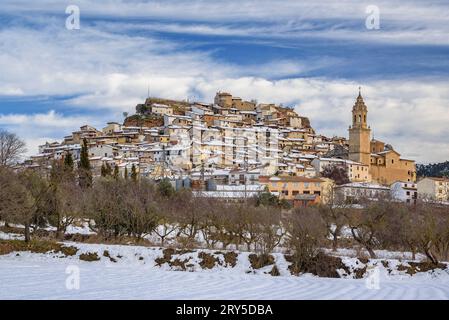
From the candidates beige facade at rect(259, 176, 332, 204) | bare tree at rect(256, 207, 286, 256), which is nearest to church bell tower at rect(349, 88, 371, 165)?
beige facade at rect(259, 176, 332, 204)

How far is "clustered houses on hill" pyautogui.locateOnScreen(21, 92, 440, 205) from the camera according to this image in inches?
2645

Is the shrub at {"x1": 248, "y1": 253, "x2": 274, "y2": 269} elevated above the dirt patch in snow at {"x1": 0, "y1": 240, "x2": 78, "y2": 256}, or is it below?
below

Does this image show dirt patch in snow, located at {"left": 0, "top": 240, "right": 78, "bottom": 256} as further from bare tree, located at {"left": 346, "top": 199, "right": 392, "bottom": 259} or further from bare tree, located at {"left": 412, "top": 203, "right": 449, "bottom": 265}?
bare tree, located at {"left": 412, "top": 203, "right": 449, "bottom": 265}

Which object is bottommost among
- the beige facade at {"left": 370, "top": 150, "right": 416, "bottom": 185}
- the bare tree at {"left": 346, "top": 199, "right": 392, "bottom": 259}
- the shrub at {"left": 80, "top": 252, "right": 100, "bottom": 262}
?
the shrub at {"left": 80, "top": 252, "right": 100, "bottom": 262}

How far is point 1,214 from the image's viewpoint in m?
25.1

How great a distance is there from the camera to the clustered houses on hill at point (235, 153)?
220 ft

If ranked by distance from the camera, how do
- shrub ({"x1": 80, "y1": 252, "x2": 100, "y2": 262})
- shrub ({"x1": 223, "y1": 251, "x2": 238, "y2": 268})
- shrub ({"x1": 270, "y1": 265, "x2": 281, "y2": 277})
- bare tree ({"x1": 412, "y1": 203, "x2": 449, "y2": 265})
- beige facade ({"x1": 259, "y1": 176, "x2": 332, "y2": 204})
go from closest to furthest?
shrub ({"x1": 270, "y1": 265, "x2": 281, "y2": 277}), shrub ({"x1": 223, "y1": 251, "x2": 238, "y2": 268}), shrub ({"x1": 80, "y1": 252, "x2": 100, "y2": 262}), bare tree ({"x1": 412, "y1": 203, "x2": 449, "y2": 265}), beige facade ({"x1": 259, "y1": 176, "x2": 332, "y2": 204})

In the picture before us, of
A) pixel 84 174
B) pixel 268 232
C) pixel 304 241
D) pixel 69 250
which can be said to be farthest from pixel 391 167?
pixel 69 250

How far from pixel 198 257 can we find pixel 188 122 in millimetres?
89508

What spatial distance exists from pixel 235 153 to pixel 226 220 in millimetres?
70664

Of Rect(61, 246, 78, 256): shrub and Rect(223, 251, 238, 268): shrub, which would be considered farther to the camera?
Rect(61, 246, 78, 256): shrub

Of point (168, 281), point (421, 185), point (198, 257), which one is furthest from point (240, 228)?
point (421, 185)

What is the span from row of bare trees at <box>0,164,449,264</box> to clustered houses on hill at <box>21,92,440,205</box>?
28.3 m
